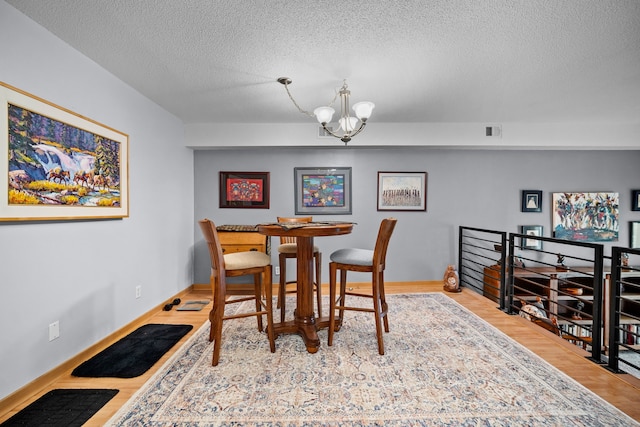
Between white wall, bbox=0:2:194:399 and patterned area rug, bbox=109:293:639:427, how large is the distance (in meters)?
0.72

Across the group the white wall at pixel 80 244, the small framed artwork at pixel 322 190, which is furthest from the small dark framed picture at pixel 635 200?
the white wall at pixel 80 244

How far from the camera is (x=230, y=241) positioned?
3617 millimetres

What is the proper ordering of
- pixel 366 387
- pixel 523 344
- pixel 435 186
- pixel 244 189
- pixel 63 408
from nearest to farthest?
pixel 63 408 < pixel 366 387 < pixel 523 344 < pixel 244 189 < pixel 435 186

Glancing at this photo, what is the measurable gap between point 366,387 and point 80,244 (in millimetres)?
2235

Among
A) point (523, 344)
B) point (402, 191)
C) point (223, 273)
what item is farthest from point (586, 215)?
point (223, 273)

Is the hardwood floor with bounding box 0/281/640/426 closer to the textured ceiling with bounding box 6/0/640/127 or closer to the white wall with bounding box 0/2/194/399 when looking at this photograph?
the white wall with bounding box 0/2/194/399

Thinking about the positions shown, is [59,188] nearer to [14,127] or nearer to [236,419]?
[14,127]

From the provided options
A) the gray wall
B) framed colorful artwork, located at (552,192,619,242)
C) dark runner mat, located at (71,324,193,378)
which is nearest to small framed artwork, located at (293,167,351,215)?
the gray wall

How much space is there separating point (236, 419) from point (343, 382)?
0.66 metres

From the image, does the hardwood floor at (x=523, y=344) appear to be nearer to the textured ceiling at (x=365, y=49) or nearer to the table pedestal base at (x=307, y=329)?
the table pedestal base at (x=307, y=329)

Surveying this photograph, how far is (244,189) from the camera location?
4.10m

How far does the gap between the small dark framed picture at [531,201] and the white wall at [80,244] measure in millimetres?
4862

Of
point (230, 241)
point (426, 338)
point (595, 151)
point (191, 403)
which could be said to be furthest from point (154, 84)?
point (595, 151)

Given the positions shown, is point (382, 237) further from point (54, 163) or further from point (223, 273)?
point (54, 163)
